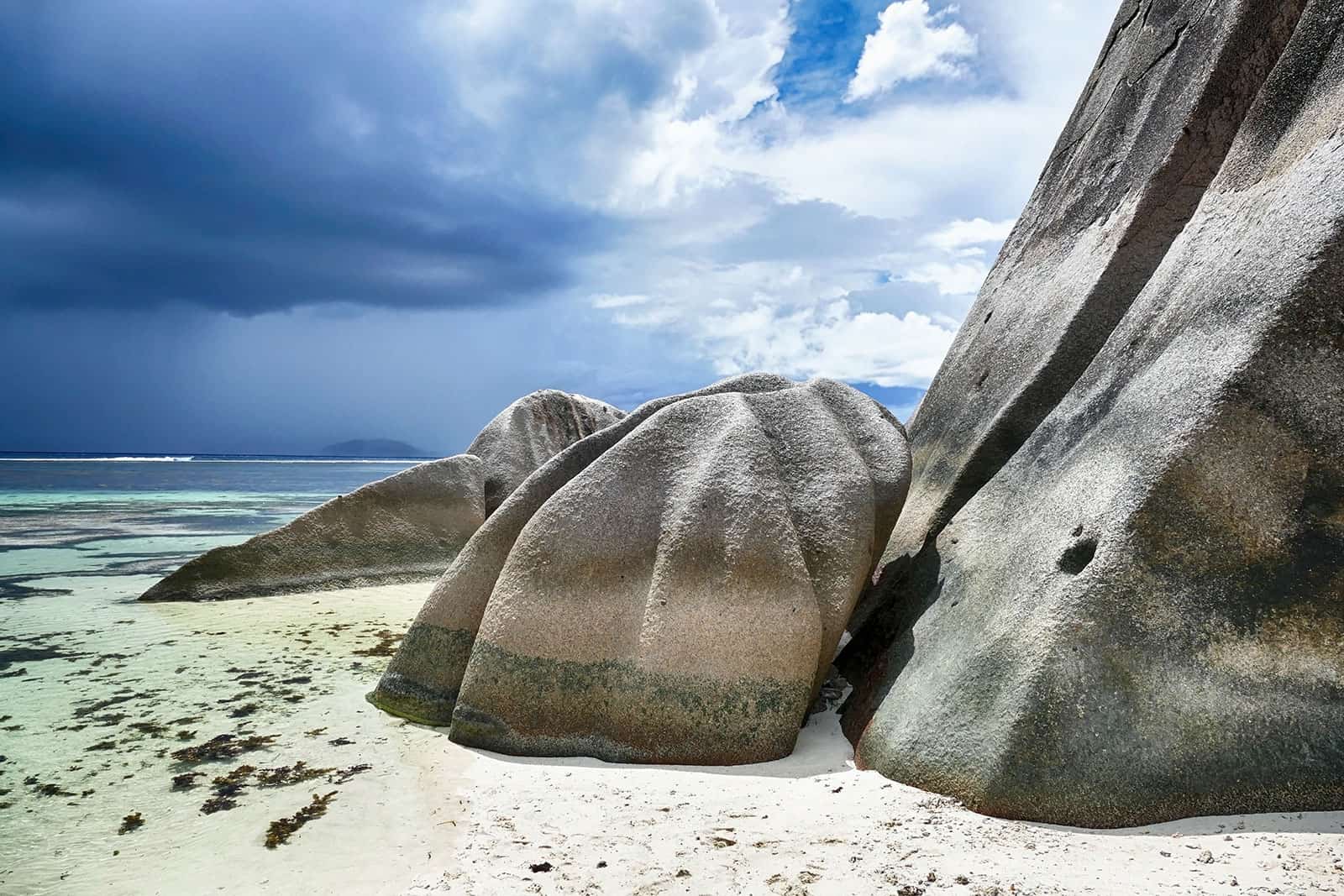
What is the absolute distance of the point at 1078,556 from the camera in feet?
11.0

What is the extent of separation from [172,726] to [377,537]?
5360 mm

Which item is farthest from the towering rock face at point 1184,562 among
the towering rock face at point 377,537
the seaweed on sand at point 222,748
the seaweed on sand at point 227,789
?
the towering rock face at point 377,537

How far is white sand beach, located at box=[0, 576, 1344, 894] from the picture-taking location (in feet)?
8.87

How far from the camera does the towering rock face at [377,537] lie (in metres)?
9.05

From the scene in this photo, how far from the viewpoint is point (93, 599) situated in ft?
29.4

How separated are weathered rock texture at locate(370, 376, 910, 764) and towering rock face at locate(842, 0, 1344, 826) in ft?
1.73

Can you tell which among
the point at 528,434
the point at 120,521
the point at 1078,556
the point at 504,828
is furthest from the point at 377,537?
the point at 120,521

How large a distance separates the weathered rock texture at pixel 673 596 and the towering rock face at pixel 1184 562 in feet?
Answer: 1.73

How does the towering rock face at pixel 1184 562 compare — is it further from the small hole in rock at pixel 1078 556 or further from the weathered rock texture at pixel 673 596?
the weathered rock texture at pixel 673 596

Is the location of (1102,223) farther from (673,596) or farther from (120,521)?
(120,521)

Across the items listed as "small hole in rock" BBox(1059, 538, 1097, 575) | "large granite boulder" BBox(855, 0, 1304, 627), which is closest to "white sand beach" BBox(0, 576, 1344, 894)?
"small hole in rock" BBox(1059, 538, 1097, 575)

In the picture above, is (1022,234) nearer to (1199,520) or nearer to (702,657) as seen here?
(1199,520)

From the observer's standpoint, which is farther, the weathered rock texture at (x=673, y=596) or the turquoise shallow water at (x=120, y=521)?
the turquoise shallow water at (x=120, y=521)

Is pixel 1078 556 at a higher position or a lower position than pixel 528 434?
lower
